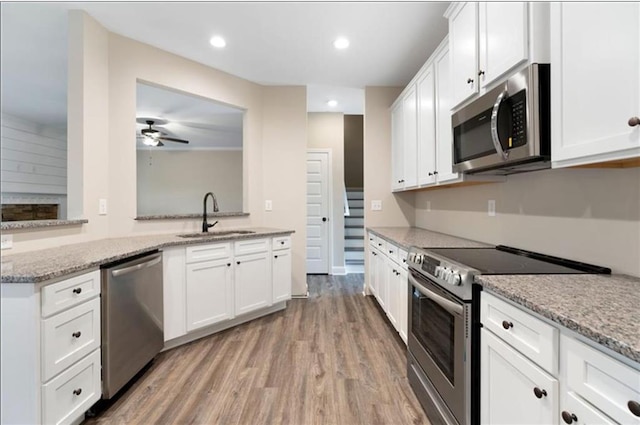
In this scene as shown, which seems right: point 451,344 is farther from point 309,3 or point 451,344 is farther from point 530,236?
point 309,3

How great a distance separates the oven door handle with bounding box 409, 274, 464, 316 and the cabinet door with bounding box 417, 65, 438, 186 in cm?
104

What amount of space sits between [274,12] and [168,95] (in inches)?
101

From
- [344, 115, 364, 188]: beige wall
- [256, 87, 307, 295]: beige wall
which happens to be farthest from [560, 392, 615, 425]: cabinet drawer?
[344, 115, 364, 188]: beige wall

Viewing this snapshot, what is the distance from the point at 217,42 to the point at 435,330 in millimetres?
2999

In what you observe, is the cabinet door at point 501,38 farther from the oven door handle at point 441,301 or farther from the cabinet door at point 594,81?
the oven door handle at point 441,301

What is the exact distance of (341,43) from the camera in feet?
9.49

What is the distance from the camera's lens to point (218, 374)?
2199 mm

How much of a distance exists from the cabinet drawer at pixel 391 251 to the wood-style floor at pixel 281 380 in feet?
2.44

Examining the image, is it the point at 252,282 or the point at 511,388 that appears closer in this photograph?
the point at 511,388

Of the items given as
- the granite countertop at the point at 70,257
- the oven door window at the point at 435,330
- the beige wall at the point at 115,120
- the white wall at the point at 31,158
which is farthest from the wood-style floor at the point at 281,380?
the white wall at the point at 31,158

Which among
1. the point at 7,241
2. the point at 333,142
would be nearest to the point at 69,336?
the point at 7,241

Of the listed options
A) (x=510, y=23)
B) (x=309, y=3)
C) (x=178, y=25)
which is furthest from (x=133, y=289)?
(x=510, y=23)

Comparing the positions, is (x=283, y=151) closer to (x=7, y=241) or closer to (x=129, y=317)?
(x=129, y=317)

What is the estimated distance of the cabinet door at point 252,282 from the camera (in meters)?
3.01
